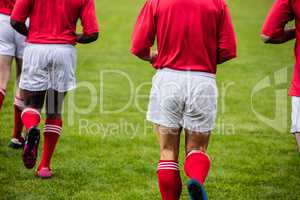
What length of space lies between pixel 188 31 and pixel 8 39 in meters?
3.13

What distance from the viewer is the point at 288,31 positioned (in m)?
4.98

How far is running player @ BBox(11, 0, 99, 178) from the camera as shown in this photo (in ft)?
19.8

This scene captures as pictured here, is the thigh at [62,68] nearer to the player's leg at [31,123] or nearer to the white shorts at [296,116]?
the player's leg at [31,123]

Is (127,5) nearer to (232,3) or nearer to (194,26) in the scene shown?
(232,3)

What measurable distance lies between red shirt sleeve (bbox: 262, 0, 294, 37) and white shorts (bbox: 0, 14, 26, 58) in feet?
10.8

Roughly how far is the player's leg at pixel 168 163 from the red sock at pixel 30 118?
5.29ft

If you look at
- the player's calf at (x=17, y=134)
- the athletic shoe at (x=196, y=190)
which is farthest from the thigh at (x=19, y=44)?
the athletic shoe at (x=196, y=190)

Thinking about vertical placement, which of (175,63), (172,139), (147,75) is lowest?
(147,75)

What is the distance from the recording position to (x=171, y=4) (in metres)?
4.64

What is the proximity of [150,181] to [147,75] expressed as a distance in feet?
24.7

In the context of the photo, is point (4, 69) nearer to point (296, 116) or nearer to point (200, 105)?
point (200, 105)

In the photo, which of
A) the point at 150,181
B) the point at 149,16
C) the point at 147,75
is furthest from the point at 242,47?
the point at 149,16

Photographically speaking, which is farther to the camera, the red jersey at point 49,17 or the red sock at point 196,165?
the red jersey at point 49,17

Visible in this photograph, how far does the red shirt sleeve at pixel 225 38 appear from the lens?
188 inches
